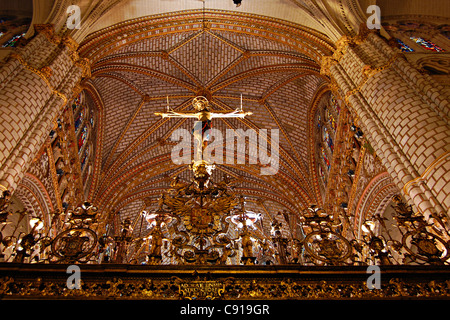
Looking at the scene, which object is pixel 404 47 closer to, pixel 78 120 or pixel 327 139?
pixel 327 139

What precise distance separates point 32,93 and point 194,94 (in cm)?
768

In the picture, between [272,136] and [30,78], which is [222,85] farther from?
[30,78]

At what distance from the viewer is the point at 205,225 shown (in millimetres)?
4379

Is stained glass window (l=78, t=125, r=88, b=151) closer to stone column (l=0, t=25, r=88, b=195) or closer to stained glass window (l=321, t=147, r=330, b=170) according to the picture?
stone column (l=0, t=25, r=88, b=195)

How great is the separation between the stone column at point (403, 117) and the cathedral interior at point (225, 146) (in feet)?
0.10

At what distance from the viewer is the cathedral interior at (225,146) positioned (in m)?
3.57

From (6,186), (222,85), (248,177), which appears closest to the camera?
(6,186)

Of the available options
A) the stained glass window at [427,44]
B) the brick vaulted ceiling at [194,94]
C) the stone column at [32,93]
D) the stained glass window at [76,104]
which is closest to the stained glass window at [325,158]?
the brick vaulted ceiling at [194,94]

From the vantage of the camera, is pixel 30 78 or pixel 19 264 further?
pixel 30 78

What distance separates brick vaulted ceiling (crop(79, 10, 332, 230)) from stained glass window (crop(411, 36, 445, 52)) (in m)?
2.83

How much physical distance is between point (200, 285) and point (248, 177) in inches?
491

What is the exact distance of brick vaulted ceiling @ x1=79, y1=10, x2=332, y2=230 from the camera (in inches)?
468
